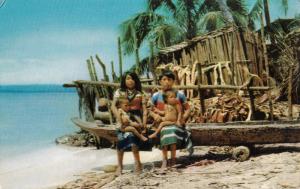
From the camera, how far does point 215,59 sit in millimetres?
10859

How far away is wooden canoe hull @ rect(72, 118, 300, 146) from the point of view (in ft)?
21.5

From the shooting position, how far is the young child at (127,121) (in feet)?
20.6

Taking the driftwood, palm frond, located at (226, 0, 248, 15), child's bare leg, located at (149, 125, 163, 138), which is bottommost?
the driftwood

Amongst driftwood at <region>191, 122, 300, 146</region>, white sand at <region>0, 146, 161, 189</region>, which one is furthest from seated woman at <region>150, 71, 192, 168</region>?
white sand at <region>0, 146, 161, 189</region>

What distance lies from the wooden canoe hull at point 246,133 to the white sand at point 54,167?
6.56 ft

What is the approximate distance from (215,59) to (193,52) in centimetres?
82

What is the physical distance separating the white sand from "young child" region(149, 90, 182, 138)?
2387 mm

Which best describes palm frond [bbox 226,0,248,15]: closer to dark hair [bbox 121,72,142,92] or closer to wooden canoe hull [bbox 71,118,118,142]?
wooden canoe hull [bbox 71,118,118,142]

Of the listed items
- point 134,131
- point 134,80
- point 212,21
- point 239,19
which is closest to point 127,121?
point 134,131

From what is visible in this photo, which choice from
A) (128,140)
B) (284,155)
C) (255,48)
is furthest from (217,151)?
(255,48)

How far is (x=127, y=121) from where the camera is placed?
20.6ft

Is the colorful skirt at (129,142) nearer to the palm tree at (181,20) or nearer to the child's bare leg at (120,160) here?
the child's bare leg at (120,160)

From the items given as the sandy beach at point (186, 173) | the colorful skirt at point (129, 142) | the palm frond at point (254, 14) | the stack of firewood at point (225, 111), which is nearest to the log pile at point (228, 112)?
the stack of firewood at point (225, 111)

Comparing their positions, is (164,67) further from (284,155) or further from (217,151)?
(284,155)
